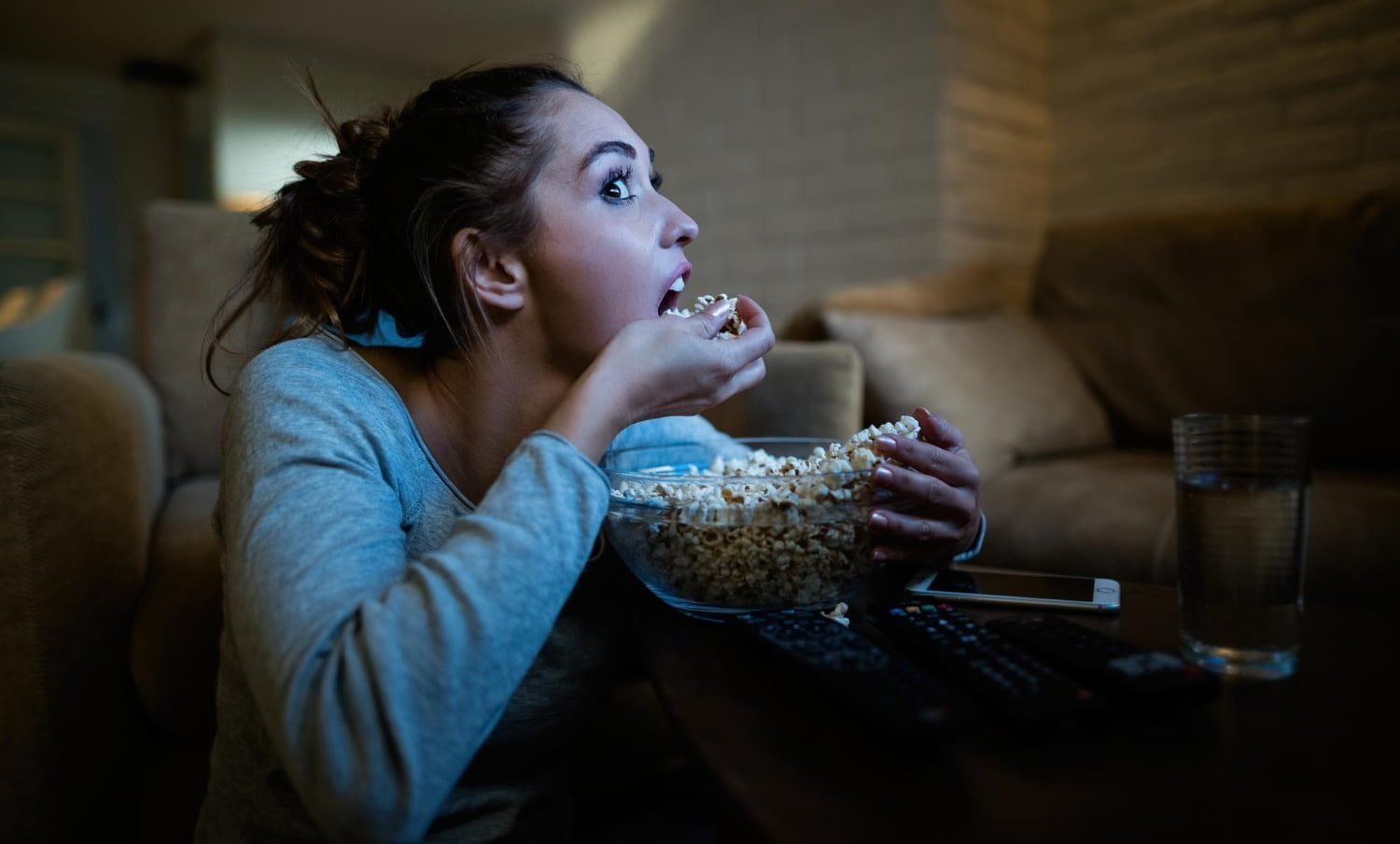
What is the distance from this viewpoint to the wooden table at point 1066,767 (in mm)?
394

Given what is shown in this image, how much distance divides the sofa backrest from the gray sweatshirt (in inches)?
69.9

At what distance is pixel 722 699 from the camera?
0.54 meters

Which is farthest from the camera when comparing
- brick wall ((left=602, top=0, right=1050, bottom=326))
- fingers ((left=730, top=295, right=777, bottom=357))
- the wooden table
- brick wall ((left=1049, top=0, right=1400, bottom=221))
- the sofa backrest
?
brick wall ((left=602, top=0, right=1050, bottom=326))

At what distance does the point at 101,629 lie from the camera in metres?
1.08

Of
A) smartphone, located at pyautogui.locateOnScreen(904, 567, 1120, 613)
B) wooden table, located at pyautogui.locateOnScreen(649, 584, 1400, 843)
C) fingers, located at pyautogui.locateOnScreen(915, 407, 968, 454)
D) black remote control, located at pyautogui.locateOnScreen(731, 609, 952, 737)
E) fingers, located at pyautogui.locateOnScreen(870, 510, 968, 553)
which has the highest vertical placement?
fingers, located at pyautogui.locateOnScreen(915, 407, 968, 454)

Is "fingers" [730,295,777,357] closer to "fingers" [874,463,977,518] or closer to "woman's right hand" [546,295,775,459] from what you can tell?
"woman's right hand" [546,295,775,459]

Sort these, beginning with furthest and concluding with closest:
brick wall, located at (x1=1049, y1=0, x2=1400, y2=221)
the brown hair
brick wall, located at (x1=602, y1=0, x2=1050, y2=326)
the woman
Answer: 1. brick wall, located at (x1=602, y1=0, x2=1050, y2=326)
2. brick wall, located at (x1=1049, y1=0, x2=1400, y2=221)
3. the brown hair
4. the woman

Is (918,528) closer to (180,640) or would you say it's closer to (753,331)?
(753,331)

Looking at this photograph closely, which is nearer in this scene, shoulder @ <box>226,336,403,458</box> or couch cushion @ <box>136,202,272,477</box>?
shoulder @ <box>226,336,403,458</box>

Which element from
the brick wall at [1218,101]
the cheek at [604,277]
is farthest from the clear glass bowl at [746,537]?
the brick wall at [1218,101]

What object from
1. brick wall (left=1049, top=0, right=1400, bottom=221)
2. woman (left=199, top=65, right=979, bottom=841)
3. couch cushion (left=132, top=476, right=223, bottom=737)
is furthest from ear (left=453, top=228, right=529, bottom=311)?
Result: brick wall (left=1049, top=0, right=1400, bottom=221)

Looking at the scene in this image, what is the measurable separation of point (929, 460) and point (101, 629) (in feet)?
3.36

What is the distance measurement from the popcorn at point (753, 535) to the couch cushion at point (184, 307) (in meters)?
1.30

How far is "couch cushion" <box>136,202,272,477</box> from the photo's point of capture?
168 centimetres
